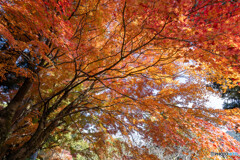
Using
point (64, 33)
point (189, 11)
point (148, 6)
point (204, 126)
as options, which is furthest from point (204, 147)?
point (64, 33)

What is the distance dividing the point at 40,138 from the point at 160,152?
340 inches

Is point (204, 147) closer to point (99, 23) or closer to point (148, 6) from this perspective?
point (148, 6)

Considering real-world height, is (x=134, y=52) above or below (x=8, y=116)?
above

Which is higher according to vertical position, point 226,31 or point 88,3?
point 88,3

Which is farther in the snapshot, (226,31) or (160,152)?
(160,152)

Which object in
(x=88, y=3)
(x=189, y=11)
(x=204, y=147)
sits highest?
(x=88, y=3)

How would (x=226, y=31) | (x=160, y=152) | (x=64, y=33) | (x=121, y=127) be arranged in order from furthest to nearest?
(x=160, y=152) → (x=121, y=127) → (x=64, y=33) → (x=226, y=31)

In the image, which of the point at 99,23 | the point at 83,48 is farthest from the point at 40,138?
the point at 99,23

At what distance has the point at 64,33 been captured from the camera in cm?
243

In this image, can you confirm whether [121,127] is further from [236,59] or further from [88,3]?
[88,3]

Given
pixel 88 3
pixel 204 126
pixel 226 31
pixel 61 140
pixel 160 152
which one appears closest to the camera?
pixel 226 31

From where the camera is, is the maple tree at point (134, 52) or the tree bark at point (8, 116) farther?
the tree bark at point (8, 116)

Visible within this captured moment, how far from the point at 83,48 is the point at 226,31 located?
2.72 m

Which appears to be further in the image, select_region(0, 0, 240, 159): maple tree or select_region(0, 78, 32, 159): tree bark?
select_region(0, 78, 32, 159): tree bark
